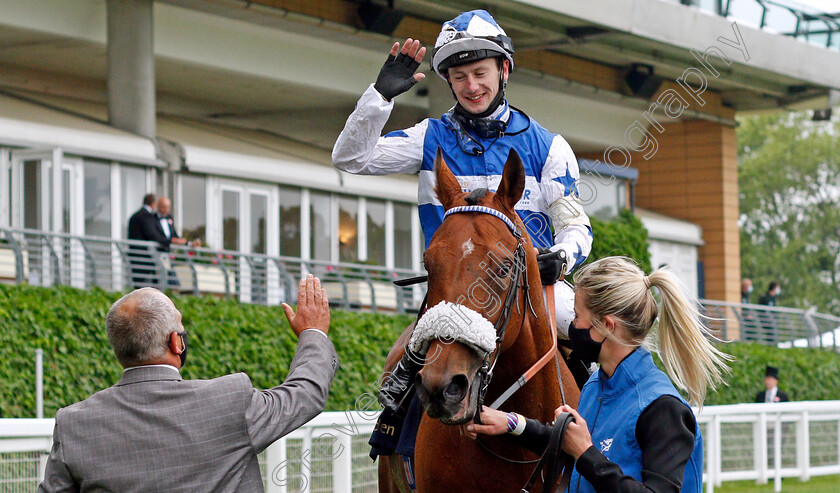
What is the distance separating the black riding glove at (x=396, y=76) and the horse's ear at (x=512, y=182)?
503 mm

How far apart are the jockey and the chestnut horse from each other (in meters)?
0.27

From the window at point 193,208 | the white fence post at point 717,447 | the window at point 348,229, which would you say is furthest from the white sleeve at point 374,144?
the window at point 348,229

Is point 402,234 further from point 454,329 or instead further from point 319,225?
point 454,329

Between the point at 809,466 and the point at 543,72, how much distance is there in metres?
10.6

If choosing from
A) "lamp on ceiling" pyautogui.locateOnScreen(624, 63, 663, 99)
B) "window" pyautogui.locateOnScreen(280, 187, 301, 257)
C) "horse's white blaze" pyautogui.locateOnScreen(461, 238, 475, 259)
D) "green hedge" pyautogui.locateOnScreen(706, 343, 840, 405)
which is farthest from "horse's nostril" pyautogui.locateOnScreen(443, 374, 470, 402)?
"lamp on ceiling" pyautogui.locateOnScreen(624, 63, 663, 99)

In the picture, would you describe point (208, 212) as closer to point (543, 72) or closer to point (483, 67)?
point (543, 72)

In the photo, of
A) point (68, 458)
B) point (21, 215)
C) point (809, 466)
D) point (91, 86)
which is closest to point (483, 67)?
point (68, 458)

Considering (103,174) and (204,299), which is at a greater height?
(103,174)

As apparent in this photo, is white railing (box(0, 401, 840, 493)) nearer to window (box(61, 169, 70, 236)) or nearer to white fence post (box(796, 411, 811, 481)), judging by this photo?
white fence post (box(796, 411, 811, 481))

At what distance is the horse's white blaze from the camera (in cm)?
309

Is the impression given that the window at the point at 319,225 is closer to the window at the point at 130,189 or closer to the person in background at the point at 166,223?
the window at the point at 130,189

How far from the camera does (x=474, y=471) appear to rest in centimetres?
329

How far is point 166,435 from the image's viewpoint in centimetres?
263

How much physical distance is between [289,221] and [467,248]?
1464 centimetres
